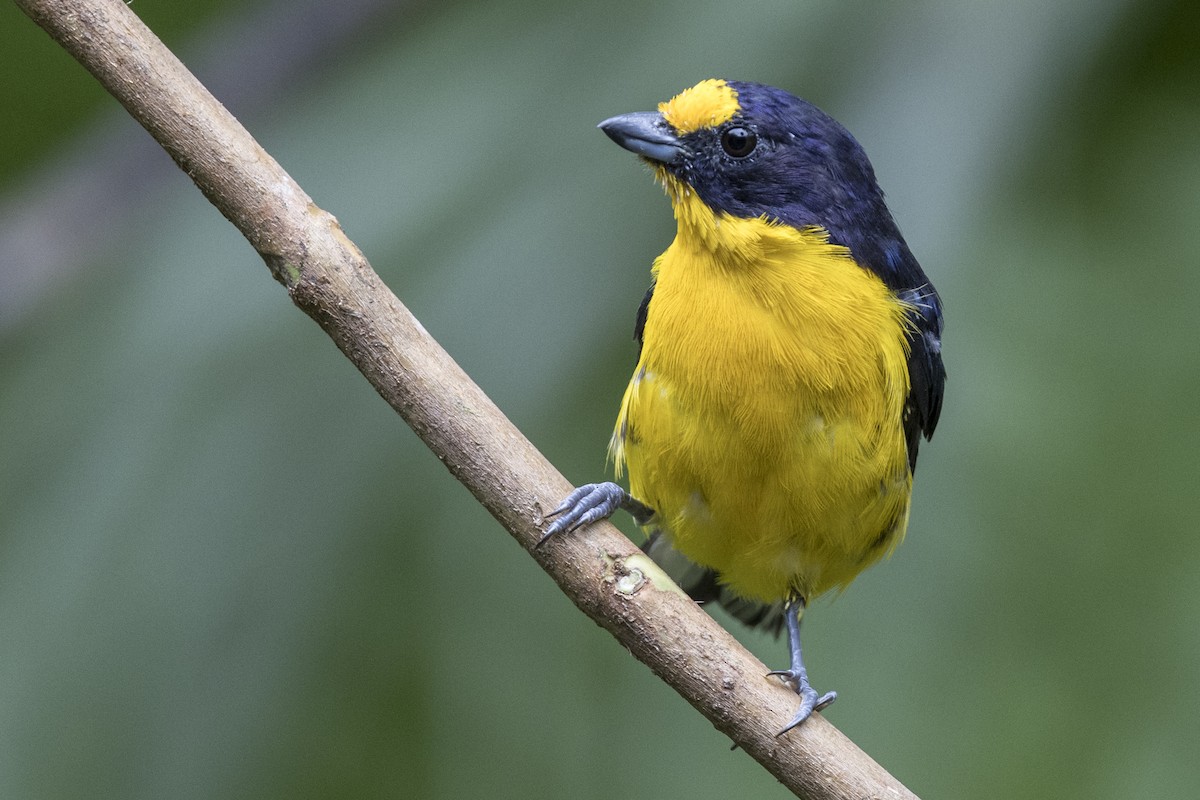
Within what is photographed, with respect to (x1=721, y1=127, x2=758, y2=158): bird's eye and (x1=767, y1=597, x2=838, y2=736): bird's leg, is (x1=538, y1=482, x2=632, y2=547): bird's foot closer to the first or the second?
(x1=767, y1=597, x2=838, y2=736): bird's leg

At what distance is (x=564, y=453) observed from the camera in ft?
13.3

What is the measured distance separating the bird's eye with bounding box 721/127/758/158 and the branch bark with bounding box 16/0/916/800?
91 centimetres

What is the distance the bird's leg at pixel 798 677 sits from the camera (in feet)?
7.29

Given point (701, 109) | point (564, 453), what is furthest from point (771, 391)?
point (564, 453)

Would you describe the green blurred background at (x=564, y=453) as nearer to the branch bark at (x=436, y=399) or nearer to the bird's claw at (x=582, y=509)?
the bird's claw at (x=582, y=509)

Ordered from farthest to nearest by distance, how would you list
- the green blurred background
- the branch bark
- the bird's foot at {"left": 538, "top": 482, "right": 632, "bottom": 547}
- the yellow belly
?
the green blurred background < the yellow belly < the bird's foot at {"left": 538, "top": 482, "right": 632, "bottom": 547} < the branch bark

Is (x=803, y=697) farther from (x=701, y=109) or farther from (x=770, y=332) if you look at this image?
(x=701, y=109)

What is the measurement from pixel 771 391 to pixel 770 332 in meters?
0.13

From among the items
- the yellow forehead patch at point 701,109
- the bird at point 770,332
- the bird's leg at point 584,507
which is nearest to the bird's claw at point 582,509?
the bird's leg at point 584,507

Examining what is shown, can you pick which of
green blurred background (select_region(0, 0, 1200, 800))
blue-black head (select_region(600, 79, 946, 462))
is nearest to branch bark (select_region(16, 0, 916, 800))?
blue-black head (select_region(600, 79, 946, 462))

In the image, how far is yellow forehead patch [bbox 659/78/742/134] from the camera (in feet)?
9.02

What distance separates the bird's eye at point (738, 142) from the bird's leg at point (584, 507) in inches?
31.1

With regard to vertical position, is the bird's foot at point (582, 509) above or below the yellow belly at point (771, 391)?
below

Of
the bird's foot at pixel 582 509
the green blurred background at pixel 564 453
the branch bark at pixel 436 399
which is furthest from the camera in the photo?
the green blurred background at pixel 564 453
